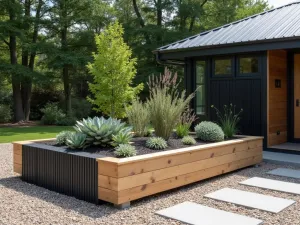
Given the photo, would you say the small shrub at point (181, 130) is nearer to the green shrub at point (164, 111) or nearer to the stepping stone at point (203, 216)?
the green shrub at point (164, 111)

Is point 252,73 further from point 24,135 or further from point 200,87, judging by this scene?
point 24,135

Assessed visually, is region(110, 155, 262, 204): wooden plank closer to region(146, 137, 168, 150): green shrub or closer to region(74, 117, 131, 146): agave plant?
region(146, 137, 168, 150): green shrub

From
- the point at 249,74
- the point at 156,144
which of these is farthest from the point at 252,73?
the point at 156,144

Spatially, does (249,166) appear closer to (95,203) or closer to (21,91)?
(95,203)

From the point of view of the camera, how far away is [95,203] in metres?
3.86

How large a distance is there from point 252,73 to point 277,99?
2.75 feet

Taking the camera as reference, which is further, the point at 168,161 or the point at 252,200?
the point at 168,161

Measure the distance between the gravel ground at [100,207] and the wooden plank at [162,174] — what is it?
0.24 metres

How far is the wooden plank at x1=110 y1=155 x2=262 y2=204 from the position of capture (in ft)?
12.1

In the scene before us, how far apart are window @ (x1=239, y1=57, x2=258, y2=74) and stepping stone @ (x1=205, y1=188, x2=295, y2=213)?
3.41 meters

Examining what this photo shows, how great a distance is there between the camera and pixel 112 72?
12789 mm

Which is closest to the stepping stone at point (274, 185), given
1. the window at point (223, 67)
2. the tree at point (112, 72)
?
the window at point (223, 67)

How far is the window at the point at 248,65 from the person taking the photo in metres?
6.89

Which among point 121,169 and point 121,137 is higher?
point 121,137
